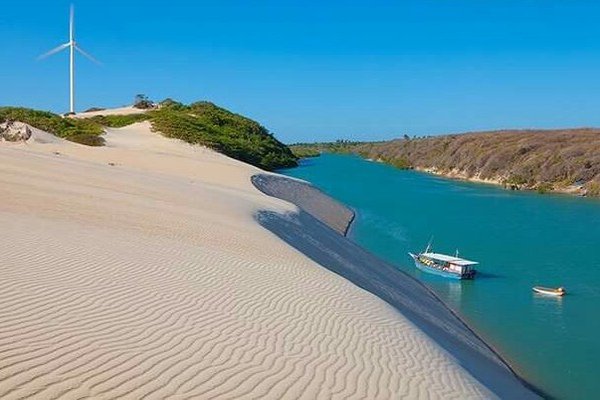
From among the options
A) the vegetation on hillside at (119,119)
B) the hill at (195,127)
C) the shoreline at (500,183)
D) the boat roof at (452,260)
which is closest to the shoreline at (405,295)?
the boat roof at (452,260)

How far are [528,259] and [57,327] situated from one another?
27132 millimetres

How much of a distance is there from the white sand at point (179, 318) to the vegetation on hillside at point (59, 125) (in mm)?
38813

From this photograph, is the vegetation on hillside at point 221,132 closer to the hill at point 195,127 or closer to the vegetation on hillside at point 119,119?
the hill at point 195,127

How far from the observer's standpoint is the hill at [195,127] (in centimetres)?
6111

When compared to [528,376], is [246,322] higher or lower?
higher

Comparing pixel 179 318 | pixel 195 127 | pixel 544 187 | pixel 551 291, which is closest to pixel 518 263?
pixel 551 291

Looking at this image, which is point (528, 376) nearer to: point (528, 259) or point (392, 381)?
point (392, 381)

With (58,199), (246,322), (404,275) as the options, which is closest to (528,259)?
(404,275)

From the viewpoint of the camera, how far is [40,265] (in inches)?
405

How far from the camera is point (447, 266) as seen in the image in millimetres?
26297

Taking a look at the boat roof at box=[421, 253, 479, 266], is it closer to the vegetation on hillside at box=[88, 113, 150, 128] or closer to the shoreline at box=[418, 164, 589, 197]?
the shoreline at box=[418, 164, 589, 197]

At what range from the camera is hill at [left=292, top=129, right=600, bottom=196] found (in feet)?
247

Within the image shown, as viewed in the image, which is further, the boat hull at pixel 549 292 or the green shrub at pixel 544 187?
the green shrub at pixel 544 187

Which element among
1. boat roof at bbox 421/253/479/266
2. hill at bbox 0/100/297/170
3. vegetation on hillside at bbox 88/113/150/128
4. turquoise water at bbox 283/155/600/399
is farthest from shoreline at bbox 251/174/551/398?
vegetation on hillside at bbox 88/113/150/128
